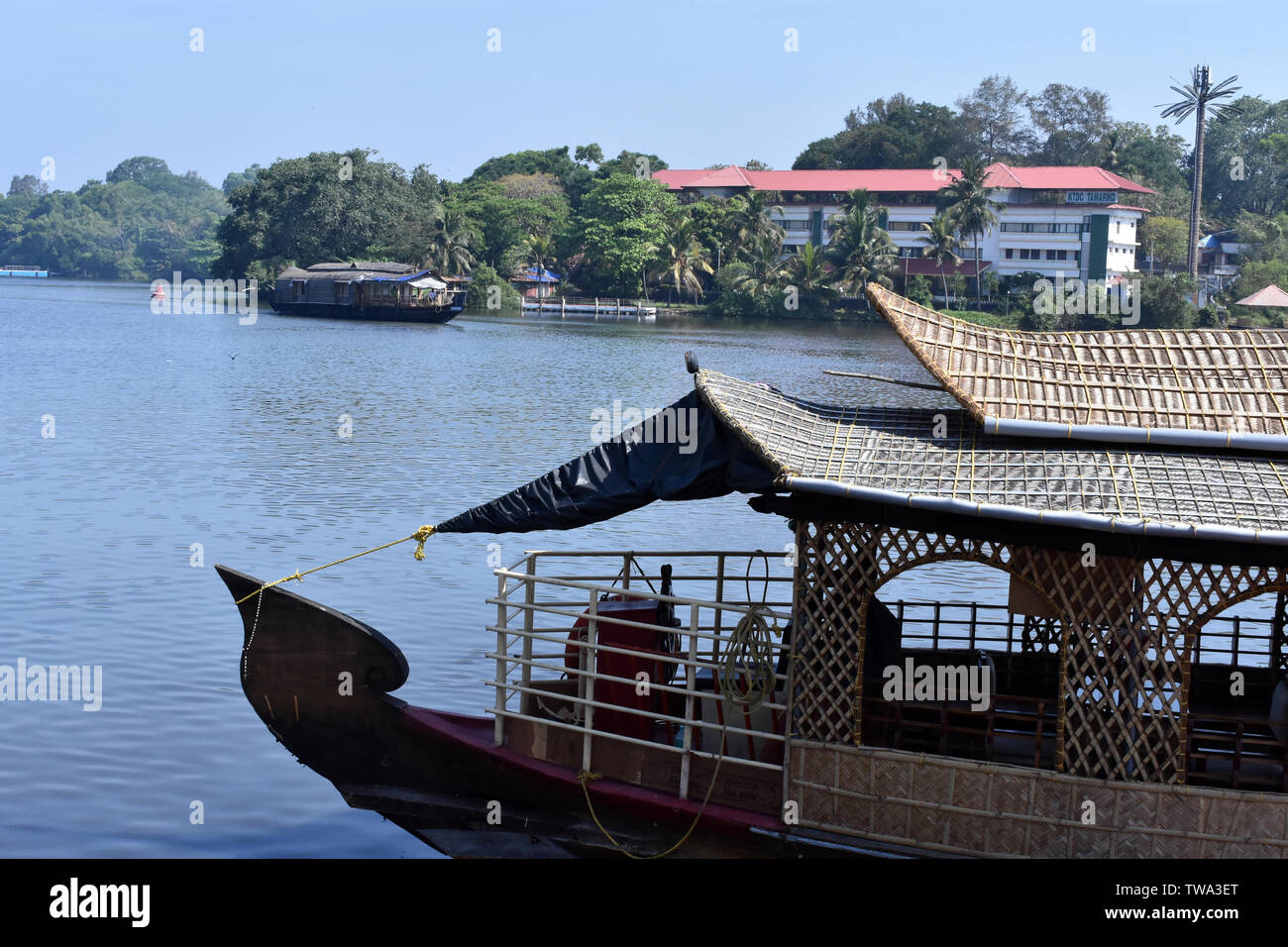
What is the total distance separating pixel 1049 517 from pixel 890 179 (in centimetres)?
6793

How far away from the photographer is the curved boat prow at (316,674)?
7.34 meters

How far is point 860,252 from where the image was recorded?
61844 mm

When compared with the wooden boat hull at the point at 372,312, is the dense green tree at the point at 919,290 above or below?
above

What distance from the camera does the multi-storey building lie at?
64812 millimetres

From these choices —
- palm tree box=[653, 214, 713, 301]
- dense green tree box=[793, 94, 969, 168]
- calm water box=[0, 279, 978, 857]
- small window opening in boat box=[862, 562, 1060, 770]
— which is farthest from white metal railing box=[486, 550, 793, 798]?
dense green tree box=[793, 94, 969, 168]

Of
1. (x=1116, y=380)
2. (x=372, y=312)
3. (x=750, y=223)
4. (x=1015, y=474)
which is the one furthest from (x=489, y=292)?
(x=1015, y=474)

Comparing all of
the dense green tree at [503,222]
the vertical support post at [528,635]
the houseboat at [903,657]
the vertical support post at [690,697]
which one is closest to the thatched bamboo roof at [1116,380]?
the houseboat at [903,657]

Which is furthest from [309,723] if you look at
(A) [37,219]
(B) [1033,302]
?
(A) [37,219]

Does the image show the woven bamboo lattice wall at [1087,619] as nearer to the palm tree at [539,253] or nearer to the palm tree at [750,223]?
the palm tree at [750,223]

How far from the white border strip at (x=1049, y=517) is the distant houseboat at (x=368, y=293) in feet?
177

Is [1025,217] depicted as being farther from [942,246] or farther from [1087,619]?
[1087,619]

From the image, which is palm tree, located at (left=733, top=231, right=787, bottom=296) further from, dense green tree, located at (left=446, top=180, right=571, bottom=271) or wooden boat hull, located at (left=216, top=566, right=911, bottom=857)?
wooden boat hull, located at (left=216, top=566, right=911, bottom=857)

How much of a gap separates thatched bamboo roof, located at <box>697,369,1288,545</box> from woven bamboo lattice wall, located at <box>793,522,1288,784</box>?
0.21 meters

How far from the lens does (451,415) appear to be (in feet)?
89.9
